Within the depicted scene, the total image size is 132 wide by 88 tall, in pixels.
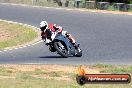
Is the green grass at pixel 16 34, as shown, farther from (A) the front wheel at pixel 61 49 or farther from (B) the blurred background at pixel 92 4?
(B) the blurred background at pixel 92 4

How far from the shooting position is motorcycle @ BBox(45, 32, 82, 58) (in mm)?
19062

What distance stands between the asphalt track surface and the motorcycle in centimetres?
25

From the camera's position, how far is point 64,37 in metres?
19.5

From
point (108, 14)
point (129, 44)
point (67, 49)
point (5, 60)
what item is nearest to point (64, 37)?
point (67, 49)

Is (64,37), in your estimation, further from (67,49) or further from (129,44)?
(129,44)

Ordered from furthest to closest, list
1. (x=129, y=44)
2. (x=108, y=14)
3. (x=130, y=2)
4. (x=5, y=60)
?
(x=130, y=2), (x=108, y=14), (x=129, y=44), (x=5, y=60)

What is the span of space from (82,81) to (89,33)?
67.5 feet

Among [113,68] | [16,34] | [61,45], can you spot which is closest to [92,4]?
[16,34]

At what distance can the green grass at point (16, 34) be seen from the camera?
2437 centimetres

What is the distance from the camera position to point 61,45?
→ 63.9 feet

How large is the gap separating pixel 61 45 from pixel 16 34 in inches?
350

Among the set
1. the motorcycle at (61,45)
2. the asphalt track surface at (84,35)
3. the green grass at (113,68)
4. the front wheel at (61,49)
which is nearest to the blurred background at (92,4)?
the asphalt track surface at (84,35)

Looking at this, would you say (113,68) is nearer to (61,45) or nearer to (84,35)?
(61,45)

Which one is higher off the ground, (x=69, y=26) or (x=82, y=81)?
(x=82, y=81)
